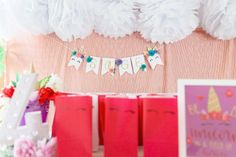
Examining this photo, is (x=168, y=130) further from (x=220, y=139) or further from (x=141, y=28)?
(x=141, y=28)

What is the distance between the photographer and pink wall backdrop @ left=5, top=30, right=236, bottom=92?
1.46 m

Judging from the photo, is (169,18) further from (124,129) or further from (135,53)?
(124,129)

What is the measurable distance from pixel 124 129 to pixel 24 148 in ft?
1.11

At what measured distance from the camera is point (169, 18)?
1.42 meters

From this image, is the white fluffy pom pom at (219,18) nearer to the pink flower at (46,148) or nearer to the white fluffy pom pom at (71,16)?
the white fluffy pom pom at (71,16)

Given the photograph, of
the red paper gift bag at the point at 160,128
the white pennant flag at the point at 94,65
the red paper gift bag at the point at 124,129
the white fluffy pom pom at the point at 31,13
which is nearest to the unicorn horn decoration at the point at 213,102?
the red paper gift bag at the point at 160,128

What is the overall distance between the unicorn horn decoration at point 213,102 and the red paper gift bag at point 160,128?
16 cm

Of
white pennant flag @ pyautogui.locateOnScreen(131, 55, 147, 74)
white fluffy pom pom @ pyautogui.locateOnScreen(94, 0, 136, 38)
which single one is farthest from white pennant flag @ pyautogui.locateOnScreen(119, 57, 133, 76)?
white fluffy pom pom @ pyautogui.locateOnScreen(94, 0, 136, 38)

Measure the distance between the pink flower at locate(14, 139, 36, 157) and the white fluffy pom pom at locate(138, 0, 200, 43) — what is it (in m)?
0.77

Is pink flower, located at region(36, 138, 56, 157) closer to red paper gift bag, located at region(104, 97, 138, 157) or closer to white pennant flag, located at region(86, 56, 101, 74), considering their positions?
red paper gift bag, located at region(104, 97, 138, 157)

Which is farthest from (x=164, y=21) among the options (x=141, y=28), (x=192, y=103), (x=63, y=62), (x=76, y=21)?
(x=192, y=103)

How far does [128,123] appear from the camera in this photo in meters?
1.05

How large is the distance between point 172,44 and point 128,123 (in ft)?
1.89

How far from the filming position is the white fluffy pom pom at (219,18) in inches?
53.9
